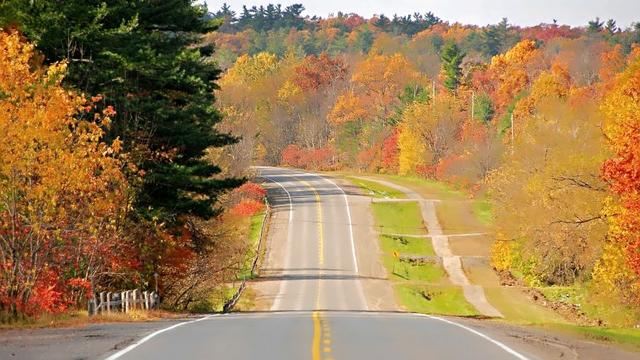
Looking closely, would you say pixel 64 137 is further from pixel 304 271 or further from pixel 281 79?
pixel 281 79

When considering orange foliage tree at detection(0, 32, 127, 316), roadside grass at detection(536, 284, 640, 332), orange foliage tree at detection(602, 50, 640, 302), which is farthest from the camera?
roadside grass at detection(536, 284, 640, 332)

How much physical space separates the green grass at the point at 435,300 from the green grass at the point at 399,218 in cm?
2410

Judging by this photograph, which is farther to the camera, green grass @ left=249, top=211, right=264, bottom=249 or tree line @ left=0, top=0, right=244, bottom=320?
green grass @ left=249, top=211, right=264, bottom=249

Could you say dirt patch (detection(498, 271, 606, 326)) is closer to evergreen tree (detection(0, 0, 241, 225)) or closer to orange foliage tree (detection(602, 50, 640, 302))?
orange foliage tree (detection(602, 50, 640, 302))

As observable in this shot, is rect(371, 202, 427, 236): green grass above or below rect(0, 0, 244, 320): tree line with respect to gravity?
below

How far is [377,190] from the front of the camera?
122062 millimetres

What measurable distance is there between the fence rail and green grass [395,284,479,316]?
26.2 m

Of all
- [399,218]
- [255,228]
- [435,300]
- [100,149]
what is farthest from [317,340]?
Result: [399,218]

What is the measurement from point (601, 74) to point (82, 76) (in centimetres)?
12182

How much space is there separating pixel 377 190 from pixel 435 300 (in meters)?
53.5

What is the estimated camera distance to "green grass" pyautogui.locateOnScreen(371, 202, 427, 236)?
97312 millimetres

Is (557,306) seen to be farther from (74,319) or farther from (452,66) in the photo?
(452,66)

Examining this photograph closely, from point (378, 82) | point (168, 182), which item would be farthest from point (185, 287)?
point (378, 82)

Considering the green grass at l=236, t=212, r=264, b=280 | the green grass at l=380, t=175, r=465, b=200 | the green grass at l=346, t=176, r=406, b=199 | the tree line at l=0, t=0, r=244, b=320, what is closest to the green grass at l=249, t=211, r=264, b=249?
the green grass at l=236, t=212, r=264, b=280
